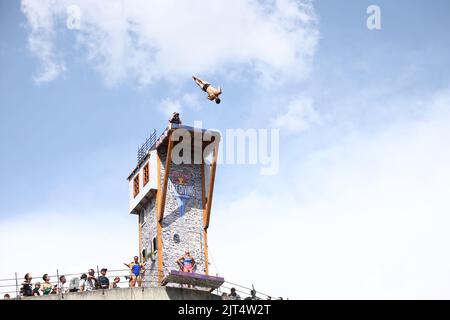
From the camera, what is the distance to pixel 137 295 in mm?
49219

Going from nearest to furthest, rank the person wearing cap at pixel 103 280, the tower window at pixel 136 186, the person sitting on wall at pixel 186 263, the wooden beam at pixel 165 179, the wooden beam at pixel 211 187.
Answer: the person wearing cap at pixel 103 280
the person sitting on wall at pixel 186 263
the wooden beam at pixel 165 179
the wooden beam at pixel 211 187
the tower window at pixel 136 186

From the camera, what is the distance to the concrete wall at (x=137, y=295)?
48181 mm

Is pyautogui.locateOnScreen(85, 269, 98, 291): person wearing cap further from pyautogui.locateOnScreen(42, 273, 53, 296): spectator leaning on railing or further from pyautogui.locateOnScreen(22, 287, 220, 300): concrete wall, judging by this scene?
pyautogui.locateOnScreen(42, 273, 53, 296): spectator leaning on railing

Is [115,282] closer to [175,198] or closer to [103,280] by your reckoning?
[103,280]

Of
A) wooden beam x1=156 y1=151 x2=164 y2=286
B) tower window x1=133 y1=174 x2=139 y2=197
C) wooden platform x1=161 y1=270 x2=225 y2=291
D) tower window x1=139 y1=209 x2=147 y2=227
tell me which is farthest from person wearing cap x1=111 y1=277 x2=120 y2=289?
tower window x1=133 y1=174 x2=139 y2=197

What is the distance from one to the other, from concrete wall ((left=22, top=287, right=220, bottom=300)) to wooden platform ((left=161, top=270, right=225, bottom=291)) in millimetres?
471

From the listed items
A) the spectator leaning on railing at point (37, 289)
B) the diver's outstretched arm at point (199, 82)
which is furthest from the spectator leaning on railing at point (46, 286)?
the diver's outstretched arm at point (199, 82)

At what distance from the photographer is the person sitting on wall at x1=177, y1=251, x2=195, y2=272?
53.6 meters

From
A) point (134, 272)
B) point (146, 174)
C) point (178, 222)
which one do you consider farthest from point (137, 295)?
point (146, 174)

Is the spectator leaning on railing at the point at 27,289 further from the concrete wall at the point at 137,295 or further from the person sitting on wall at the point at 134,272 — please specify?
the person sitting on wall at the point at 134,272

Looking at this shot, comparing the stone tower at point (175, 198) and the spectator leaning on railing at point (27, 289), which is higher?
the stone tower at point (175, 198)

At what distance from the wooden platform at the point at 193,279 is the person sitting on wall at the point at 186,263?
2.42m
